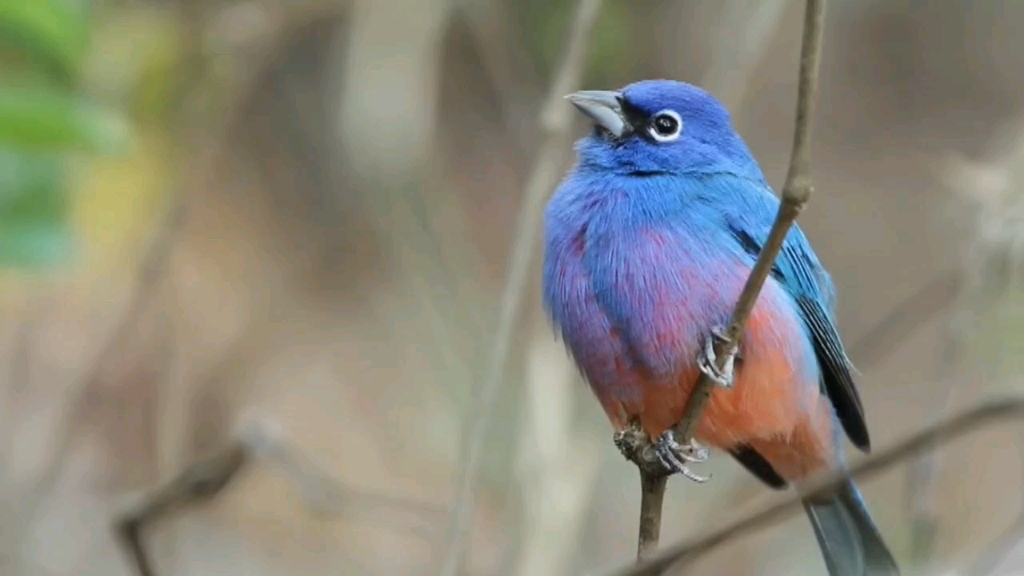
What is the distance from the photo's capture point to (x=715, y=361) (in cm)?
342

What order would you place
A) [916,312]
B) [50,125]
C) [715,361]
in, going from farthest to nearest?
[916,312] → [715,361] → [50,125]

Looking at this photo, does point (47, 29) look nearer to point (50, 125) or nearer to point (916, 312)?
point (50, 125)

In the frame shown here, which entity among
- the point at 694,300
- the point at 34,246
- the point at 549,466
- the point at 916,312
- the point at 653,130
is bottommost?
the point at 916,312

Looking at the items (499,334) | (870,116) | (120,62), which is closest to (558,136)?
(499,334)

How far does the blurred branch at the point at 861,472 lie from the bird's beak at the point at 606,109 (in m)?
2.29

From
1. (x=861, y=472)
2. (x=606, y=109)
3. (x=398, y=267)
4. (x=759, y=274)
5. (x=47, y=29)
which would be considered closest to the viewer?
(x=861, y=472)

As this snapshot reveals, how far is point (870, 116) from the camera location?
33.2ft

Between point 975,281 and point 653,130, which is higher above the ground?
point 653,130

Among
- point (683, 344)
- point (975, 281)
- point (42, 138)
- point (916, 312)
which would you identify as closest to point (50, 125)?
point (42, 138)

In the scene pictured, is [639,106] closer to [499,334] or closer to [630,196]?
[630,196]

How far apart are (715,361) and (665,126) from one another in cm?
91

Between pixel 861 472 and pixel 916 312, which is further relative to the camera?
pixel 916 312

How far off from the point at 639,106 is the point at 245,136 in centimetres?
534

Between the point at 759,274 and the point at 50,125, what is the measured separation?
141 centimetres
